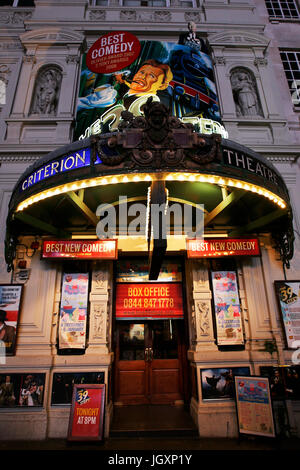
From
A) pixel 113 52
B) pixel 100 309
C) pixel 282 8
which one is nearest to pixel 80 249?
pixel 100 309

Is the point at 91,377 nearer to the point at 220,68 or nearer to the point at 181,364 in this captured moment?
the point at 181,364

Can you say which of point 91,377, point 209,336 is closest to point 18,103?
point 91,377

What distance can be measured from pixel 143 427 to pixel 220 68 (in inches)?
413

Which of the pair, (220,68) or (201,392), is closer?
(201,392)

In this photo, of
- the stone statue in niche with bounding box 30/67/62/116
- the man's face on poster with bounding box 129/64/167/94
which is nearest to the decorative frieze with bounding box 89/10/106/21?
the stone statue in niche with bounding box 30/67/62/116

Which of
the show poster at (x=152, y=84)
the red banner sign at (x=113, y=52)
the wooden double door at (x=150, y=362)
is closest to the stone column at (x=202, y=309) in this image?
the wooden double door at (x=150, y=362)

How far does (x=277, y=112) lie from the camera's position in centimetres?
784

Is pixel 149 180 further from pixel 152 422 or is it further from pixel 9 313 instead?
pixel 152 422

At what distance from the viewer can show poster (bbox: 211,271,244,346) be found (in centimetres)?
572

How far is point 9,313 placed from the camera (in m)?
5.70

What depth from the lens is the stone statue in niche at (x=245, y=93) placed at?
26.5ft

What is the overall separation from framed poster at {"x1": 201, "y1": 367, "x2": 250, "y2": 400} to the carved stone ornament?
176 inches

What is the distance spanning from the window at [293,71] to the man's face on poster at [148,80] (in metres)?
4.59

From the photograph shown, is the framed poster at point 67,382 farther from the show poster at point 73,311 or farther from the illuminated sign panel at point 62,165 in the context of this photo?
the illuminated sign panel at point 62,165
